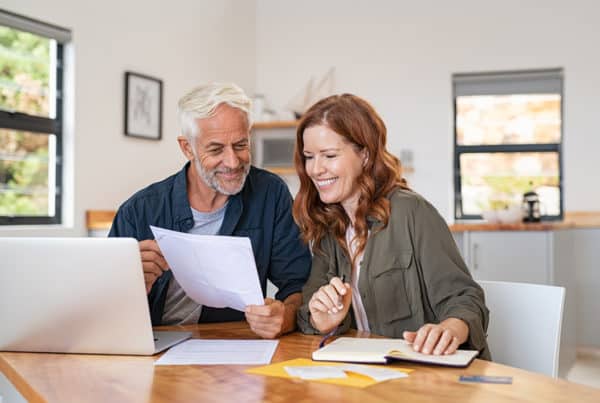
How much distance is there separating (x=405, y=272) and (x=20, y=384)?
3.09 feet

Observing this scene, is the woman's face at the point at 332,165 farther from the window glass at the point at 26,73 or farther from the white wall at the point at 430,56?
the white wall at the point at 430,56

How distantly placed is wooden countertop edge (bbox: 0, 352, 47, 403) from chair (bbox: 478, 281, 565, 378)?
109 centimetres

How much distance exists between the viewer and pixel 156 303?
1.98 meters

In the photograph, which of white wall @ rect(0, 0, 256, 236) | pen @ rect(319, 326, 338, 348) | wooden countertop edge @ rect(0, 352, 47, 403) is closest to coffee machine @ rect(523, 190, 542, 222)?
white wall @ rect(0, 0, 256, 236)

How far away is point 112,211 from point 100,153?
36 cm

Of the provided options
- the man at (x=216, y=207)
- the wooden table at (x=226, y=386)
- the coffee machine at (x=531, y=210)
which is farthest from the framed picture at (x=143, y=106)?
the wooden table at (x=226, y=386)

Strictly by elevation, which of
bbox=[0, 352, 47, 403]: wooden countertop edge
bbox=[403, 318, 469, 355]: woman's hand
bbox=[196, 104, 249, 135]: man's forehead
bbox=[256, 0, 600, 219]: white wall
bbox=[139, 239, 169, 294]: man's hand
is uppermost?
bbox=[256, 0, 600, 219]: white wall

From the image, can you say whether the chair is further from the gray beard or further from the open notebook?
the gray beard

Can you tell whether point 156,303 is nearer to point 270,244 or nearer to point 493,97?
point 270,244

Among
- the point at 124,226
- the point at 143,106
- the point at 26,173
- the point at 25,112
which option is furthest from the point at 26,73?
the point at 124,226

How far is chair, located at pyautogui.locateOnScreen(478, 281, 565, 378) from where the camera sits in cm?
168

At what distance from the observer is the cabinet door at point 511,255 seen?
13.9 ft

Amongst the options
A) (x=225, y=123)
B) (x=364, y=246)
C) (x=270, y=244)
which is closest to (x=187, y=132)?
(x=225, y=123)

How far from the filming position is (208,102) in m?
2.02
